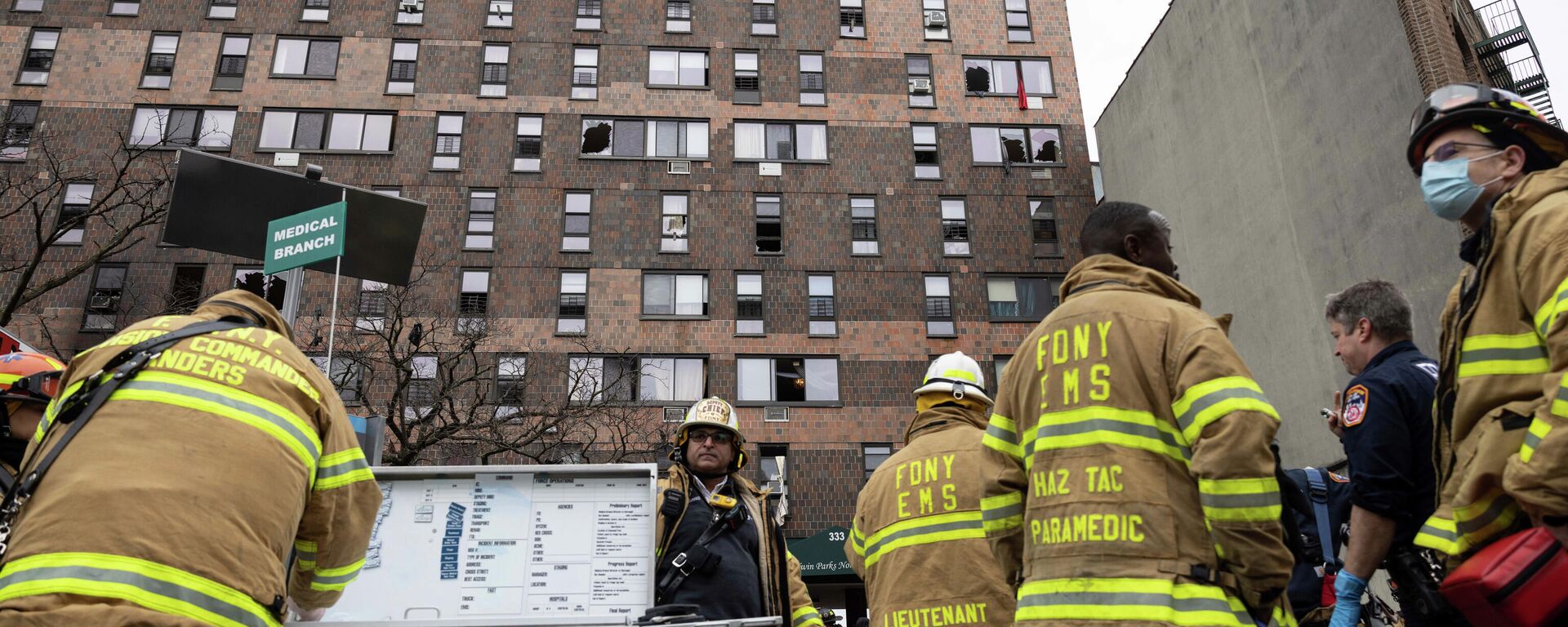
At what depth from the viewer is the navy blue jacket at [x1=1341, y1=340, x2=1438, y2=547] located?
390cm

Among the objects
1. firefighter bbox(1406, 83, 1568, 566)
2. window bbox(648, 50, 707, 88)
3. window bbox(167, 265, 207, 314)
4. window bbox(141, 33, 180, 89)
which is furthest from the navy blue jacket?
window bbox(141, 33, 180, 89)

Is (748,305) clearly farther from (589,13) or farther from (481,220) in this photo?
(589,13)

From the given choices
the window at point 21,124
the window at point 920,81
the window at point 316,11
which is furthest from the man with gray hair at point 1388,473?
the window at point 21,124

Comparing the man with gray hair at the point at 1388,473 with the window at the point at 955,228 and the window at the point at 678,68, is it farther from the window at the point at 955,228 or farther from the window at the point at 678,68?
the window at the point at 678,68

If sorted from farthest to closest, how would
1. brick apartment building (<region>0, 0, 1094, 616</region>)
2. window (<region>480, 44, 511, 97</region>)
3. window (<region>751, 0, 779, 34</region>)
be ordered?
window (<region>751, 0, 779, 34</region>) < window (<region>480, 44, 511, 97</region>) < brick apartment building (<region>0, 0, 1094, 616</region>)

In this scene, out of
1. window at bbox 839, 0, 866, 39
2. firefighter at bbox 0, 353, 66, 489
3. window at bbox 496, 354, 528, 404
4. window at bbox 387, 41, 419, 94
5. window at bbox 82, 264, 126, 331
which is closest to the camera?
firefighter at bbox 0, 353, 66, 489

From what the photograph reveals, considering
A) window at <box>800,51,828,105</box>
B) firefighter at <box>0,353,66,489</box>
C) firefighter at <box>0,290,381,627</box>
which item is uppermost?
window at <box>800,51,828,105</box>

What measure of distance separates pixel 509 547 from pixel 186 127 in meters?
30.0

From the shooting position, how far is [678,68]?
1257 inches

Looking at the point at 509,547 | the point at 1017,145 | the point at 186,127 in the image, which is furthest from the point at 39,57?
the point at 509,547

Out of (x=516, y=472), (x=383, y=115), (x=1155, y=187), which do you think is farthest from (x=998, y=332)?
(x=516, y=472)

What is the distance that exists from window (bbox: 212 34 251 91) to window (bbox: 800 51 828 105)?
647 inches

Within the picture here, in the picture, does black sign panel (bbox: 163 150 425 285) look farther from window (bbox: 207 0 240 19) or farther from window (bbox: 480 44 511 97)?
window (bbox: 207 0 240 19)

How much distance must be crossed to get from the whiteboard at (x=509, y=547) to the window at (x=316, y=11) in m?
30.3
